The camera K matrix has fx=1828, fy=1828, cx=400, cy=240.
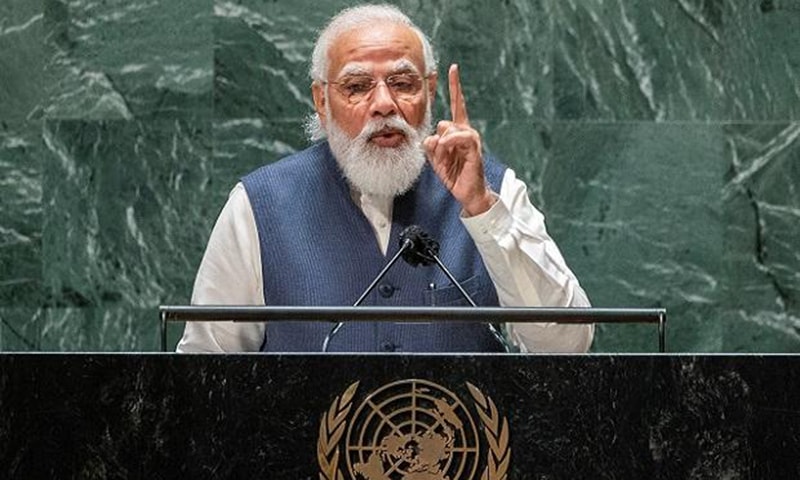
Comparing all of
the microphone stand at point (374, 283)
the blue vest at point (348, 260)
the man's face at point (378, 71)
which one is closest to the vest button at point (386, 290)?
the blue vest at point (348, 260)

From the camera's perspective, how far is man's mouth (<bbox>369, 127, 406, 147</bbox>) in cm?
450

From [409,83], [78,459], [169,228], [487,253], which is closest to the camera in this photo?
[78,459]

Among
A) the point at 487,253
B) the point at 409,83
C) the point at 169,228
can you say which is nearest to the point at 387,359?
the point at 487,253

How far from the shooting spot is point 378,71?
4484 millimetres

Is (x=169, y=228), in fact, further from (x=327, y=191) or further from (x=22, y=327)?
(x=327, y=191)

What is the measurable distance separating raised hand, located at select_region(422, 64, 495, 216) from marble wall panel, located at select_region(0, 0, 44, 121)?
A: 6.79 feet

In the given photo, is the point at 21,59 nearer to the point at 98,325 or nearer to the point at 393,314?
the point at 98,325

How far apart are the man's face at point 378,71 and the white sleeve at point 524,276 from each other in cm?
44

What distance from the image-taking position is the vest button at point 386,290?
4320 millimetres

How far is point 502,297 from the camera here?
13.7ft

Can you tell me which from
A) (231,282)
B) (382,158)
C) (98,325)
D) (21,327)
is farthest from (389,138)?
(21,327)

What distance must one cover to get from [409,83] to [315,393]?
1583mm

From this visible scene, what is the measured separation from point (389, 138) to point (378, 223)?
22 cm

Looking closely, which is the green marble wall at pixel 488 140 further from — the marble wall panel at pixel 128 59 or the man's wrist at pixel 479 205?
the man's wrist at pixel 479 205
